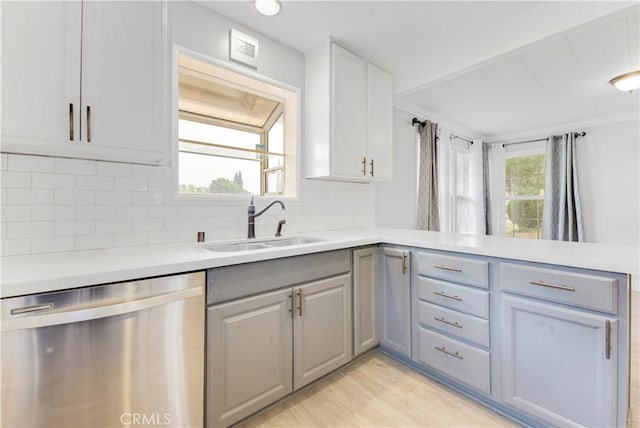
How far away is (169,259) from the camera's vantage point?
3.92 ft

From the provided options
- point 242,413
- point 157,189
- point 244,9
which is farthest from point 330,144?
point 242,413

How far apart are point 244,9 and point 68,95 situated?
1.24 m

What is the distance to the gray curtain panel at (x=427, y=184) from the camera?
3.59 m

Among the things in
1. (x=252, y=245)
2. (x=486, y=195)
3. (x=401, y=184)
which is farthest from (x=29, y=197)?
(x=486, y=195)

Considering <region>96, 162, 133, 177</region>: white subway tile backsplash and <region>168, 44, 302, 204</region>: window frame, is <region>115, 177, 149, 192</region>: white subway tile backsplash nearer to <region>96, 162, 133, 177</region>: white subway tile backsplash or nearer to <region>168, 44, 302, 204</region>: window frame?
<region>96, 162, 133, 177</region>: white subway tile backsplash

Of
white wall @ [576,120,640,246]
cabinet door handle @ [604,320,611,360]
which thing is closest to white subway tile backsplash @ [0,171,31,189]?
cabinet door handle @ [604,320,611,360]

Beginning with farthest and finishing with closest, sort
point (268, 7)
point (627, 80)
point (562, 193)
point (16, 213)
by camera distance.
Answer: point (562, 193), point (627, 80), point (268, 7), point (16, 213)

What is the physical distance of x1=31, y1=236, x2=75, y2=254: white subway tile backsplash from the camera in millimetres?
1279

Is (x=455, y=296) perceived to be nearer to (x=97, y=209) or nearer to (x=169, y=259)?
(x=169, y=259)

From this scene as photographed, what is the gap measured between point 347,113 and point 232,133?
94 centimetres

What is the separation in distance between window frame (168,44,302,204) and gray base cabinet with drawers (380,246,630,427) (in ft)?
3.53

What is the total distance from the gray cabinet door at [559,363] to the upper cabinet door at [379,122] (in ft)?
4.95

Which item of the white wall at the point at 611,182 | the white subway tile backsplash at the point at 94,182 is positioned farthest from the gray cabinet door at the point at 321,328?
the white wall at the point at 611,182

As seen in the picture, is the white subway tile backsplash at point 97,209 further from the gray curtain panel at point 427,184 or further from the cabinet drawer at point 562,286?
the gray curtain panel at point 427,184
